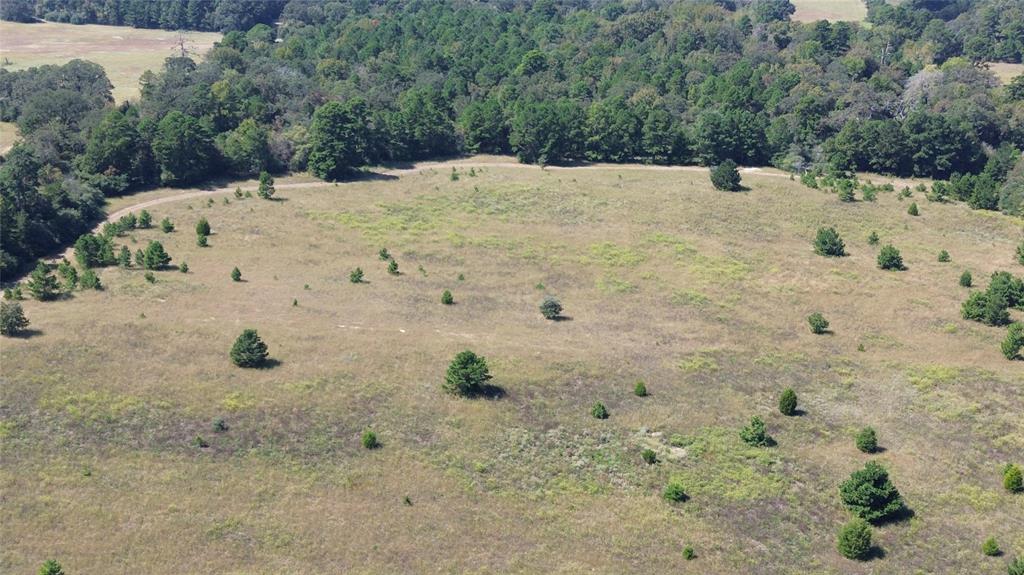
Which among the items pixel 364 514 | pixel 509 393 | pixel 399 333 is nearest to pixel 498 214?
Result: pixel 399 333

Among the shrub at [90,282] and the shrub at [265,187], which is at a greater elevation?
the shrub at [265,187]

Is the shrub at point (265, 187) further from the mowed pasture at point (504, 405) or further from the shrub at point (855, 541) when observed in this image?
the shrub at point (855, 541)

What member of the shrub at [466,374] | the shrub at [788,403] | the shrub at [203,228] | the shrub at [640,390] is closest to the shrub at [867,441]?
the shrub at [788,403]

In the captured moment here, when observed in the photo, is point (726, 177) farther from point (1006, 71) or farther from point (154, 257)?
point (1006, 71)

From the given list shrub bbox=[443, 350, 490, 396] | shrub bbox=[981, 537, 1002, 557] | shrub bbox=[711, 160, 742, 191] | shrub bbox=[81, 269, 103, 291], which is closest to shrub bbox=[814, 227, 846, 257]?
shrub bbox=[711, 160, 742, 191]

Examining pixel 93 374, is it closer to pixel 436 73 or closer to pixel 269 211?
pixel 269 211

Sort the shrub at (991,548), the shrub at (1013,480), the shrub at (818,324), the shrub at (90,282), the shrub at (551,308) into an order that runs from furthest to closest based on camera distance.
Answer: the shrub at (551,308) < the shrub at (90,282) < the shrub at (818,324) < the shrub at (1013,480) < the shrub at (991,548)

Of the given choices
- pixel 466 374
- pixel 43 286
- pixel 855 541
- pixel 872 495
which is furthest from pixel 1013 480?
pixel 43 286
